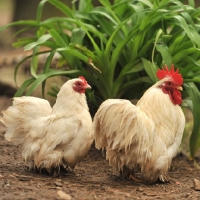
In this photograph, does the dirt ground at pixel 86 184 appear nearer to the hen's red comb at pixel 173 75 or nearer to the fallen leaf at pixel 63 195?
the fallen leaf at pixel 63 195

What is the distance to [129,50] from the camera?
3.88 meters

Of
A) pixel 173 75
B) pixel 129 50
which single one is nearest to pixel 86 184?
pixel 173 75

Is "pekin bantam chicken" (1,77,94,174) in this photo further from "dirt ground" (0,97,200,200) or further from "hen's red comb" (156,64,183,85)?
"hen's red comb" (156,64,183,85)

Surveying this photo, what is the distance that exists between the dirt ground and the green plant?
495 millimetres

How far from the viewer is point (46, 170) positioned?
10.4ft

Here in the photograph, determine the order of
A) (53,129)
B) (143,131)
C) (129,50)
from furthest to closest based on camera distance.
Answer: (129,50) < (53,129) < (143,131)

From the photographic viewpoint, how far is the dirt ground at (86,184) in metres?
2.59

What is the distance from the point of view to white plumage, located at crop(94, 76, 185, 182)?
288cm

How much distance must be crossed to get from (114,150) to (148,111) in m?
0.36

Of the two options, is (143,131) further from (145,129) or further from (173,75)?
(173,75)

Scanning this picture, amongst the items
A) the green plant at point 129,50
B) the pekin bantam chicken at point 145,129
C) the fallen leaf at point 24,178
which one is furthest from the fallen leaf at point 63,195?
the green plant at point 129,50

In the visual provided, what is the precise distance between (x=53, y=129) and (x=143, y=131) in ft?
2.07

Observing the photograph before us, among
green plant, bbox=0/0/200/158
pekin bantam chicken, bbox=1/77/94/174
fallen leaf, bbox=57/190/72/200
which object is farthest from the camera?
green plant, bbox=0/0/200/158

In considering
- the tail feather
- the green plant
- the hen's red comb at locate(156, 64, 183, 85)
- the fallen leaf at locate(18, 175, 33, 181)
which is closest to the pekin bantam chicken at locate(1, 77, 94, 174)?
the tail feather
